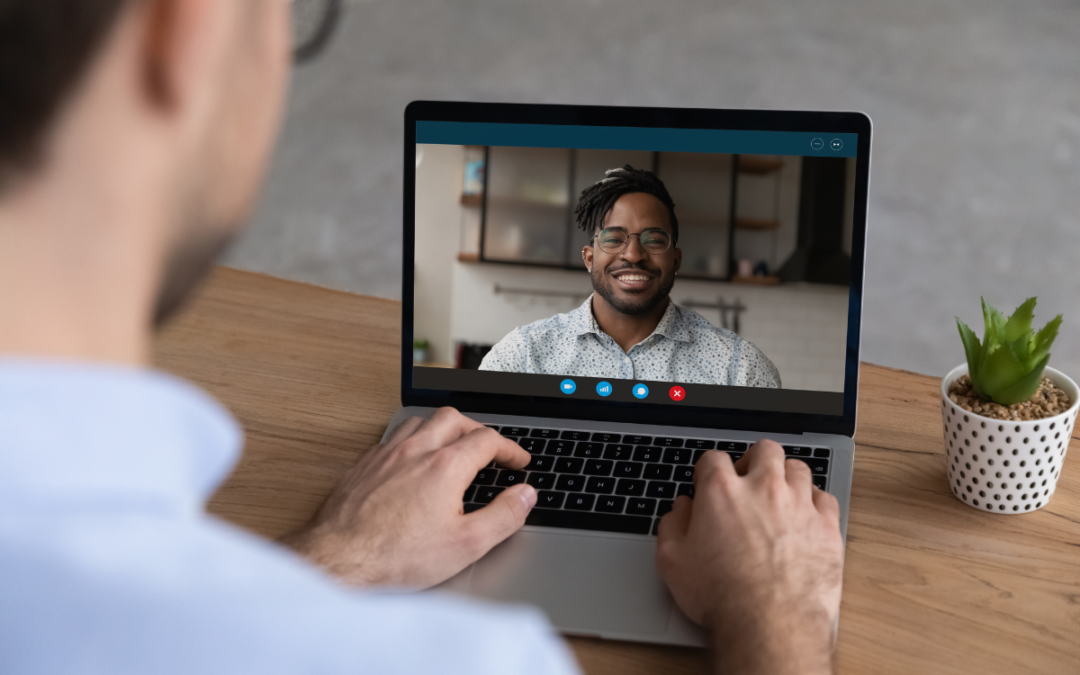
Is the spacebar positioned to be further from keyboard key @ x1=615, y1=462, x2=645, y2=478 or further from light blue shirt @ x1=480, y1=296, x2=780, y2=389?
light blue shirt @ x1=480, y1=296, x2=780, y2=389

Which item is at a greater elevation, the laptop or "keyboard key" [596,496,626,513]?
the laptop

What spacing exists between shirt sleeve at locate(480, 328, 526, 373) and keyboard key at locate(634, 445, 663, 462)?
159 millimetres

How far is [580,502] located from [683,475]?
0.35 ft

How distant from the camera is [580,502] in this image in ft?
2.57

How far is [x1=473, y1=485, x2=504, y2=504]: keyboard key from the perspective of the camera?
30.9 inches

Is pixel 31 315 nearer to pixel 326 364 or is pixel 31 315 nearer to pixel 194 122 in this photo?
pixel 194 122

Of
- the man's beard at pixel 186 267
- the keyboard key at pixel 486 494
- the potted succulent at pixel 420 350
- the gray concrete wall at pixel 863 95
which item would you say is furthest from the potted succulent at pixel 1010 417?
the gray concrete wall at pixel 863 95

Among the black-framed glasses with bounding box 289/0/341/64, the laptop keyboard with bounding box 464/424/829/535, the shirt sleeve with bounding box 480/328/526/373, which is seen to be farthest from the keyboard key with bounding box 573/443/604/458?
the black-framed glasses with bounding box 289/0/341/64

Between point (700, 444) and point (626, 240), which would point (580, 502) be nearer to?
point (700, 444)

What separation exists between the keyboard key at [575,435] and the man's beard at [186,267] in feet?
1.91

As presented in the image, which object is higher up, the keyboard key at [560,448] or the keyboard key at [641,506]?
the keyboard key at [560,448]

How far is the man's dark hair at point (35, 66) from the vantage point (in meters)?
0.27

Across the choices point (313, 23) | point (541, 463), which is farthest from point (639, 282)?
point (313, 23)

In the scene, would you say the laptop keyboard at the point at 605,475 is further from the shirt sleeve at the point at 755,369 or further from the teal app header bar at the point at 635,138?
the teal app header bar at the point at 635,138
